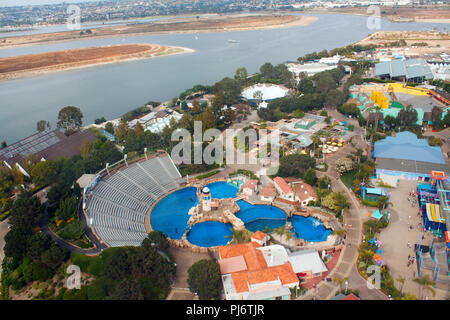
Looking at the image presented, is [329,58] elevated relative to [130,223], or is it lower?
elevated

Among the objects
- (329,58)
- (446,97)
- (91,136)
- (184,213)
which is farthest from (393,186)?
(329,58)

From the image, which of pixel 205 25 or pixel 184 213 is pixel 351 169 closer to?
pixel 184 213

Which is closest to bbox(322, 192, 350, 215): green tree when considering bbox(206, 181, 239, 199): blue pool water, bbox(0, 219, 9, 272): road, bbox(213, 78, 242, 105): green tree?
bbox(206, 181, 239, 199): blue pool water

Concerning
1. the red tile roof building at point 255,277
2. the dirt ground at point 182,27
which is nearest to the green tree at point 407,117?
the red tile roof building at point 255,277

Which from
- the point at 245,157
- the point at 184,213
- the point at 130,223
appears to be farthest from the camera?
the point at 245,157

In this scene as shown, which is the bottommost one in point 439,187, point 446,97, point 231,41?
point 439,187

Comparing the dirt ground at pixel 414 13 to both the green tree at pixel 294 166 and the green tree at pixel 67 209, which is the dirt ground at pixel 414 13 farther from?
the green tree at pixel 67 209
